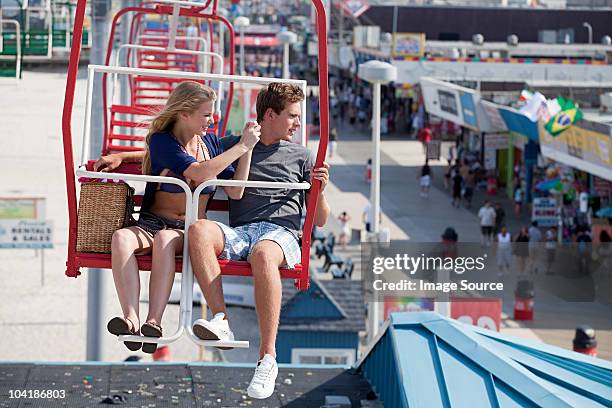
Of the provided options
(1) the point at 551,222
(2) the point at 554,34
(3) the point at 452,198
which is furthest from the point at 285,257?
(2) the point at 554,34

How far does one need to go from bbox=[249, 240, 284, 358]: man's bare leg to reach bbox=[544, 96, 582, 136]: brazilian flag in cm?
2075

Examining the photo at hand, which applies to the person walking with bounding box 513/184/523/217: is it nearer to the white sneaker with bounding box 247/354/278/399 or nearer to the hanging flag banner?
the white sneaker with bounding box 247/354/278/399

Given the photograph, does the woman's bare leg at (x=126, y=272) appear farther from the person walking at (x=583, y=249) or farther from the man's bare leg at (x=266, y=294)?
the person walking at (x=583, y=249)

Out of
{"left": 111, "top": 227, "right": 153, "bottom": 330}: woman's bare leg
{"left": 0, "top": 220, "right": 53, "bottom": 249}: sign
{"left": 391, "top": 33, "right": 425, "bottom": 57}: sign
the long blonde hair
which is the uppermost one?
the long blonde hair

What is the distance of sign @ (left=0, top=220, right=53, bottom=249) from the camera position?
19.8 meters

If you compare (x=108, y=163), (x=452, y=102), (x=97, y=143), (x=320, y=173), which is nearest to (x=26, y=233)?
(x=97, y=143)

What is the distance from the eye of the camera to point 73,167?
18.7ft

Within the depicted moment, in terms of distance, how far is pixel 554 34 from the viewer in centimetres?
6072

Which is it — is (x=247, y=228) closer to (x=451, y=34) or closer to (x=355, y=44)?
(x=355, y=44)

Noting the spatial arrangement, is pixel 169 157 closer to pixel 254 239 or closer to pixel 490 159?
pixel 254 239

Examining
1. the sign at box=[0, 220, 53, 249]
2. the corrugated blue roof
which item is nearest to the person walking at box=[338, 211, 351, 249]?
the sign at box=[0, 220, 53, 249]

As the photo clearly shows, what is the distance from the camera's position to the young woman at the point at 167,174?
5.71 metres

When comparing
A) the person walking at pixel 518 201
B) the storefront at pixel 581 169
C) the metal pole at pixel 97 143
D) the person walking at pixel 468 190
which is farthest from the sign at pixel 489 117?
the metal pole at pixel 97 143

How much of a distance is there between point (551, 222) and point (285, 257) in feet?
64.9
